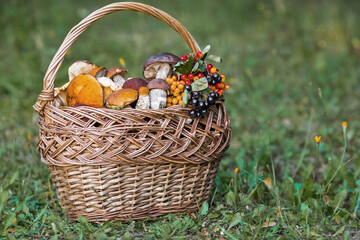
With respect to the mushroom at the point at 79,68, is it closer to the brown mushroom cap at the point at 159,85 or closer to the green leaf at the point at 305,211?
the brown mushroom cap at the point at 159,85

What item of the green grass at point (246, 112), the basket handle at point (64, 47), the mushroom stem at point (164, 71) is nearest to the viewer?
the basket handle at point (64, 47)

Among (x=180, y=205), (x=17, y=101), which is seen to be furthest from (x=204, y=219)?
(x=17, y=101)

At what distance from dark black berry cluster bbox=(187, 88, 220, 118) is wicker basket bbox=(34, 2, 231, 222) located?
50 millimetres

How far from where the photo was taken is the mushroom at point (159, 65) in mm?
2100

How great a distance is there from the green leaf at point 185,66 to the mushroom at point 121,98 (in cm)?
25

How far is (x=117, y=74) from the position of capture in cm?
223

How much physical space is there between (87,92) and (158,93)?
362mm

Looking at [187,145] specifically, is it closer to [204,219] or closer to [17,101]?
[204,219]

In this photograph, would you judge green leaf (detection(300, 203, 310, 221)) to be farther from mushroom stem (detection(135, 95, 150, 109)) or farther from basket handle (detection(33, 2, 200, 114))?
basket handle (detection(33, 2, 200, 114))

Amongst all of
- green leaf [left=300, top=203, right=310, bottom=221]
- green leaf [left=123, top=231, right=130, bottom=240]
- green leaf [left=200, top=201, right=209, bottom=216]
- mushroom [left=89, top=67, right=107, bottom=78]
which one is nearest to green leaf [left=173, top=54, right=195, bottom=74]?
mushroom [left=89, top=67, right=107, bottom=78]

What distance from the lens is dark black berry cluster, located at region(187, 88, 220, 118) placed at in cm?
190

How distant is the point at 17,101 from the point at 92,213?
90.0 inches

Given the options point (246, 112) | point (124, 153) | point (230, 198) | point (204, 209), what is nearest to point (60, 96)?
point (124, 153)

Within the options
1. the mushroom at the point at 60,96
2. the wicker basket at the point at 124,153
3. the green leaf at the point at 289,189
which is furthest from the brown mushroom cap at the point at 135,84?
the green leaf at the point at 289,189
